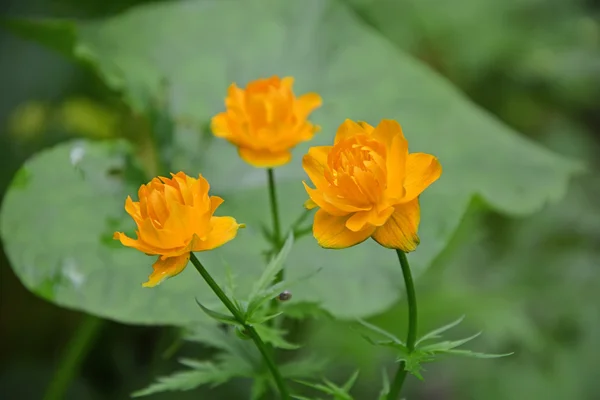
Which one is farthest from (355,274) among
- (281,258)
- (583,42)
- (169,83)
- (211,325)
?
(583,42)

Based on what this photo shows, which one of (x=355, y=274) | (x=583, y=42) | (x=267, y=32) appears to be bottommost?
(x=583, y=42)

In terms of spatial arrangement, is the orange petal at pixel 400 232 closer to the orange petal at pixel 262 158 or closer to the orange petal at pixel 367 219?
the orange petal at pixel 367 219

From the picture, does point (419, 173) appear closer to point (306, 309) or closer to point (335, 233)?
point (335, 233)

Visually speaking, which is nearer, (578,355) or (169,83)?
(169,83)

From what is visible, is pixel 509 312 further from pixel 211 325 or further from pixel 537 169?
pixel 211 325

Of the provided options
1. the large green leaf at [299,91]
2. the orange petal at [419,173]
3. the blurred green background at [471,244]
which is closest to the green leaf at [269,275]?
the orange petal at [419,173]

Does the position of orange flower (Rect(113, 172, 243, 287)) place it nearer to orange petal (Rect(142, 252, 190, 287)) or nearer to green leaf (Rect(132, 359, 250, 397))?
orange petal (Rect(142, 252, 190, 287))

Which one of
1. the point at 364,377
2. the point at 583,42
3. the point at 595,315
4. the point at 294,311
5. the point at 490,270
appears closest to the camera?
the point at 294,311
